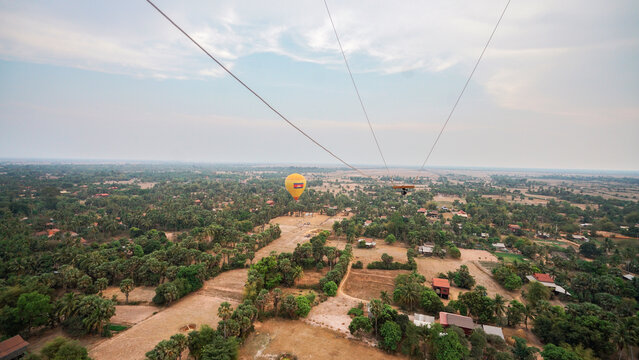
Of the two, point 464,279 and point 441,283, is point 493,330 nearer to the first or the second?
point 441,283

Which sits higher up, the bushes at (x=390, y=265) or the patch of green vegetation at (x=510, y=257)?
the bushes at (x=390, y=265)

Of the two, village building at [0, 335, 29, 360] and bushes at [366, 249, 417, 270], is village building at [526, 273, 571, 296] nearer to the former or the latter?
bushes at [366, 249, 417, 270]

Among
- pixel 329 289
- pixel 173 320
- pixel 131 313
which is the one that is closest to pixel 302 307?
pixel 329 289

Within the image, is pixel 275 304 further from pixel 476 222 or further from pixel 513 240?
pixel 476 222

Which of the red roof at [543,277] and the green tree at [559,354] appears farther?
the red roof at [543,277]

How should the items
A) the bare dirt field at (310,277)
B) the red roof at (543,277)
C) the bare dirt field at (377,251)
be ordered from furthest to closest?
the bare dirt field at (377,251)
the bare dirt field at (310,277)
the red roof at (543,277)

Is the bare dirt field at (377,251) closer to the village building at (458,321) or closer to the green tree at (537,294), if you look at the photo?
the village building at (458,321)

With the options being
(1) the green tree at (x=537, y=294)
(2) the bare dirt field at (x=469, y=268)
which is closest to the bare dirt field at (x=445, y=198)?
(2) the bare dirt field at (x=469, y=268)
